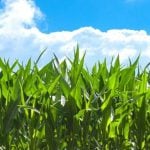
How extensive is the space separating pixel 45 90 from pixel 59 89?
110 mm

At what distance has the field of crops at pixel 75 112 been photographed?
2.31 metres

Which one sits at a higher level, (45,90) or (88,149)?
(45,90)

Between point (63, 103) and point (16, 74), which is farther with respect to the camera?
point (16, 74)

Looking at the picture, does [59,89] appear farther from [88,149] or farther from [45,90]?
[88,149]

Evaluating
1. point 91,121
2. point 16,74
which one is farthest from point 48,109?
point 16,74

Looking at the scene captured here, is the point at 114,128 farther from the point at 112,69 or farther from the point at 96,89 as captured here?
the point at 112,69

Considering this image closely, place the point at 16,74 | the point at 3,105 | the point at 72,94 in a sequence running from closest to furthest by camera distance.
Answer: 1. the point at 72,94
2. the point at 3,105
3. the point at 16,74

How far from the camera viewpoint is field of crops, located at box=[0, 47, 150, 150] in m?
2.31

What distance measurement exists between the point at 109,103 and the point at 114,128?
0.16 m

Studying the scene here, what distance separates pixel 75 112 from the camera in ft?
7.63

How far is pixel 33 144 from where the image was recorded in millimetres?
2340

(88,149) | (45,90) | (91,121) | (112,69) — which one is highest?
(112,69)

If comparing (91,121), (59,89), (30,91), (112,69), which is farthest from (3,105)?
(112,69)

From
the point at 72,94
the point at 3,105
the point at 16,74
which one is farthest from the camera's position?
the point at 16,74
